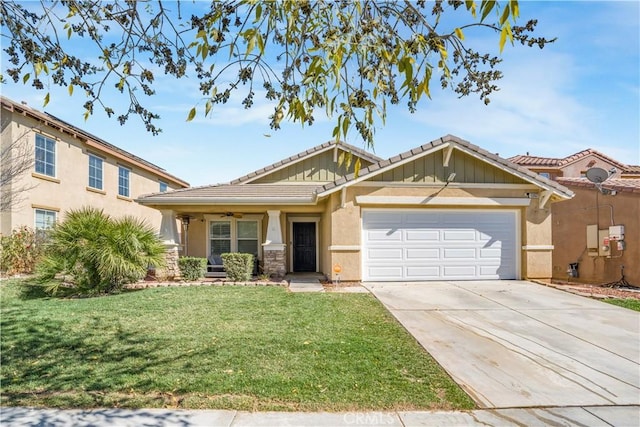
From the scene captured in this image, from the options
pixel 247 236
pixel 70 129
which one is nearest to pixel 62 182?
pixel 70 129

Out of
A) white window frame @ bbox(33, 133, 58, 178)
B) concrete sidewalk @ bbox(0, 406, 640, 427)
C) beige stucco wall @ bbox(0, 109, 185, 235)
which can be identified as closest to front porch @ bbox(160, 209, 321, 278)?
beige stucco wall @ bbox(0, 109, 185, 235)

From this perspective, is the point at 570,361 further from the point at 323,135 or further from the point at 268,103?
the point at 268,103

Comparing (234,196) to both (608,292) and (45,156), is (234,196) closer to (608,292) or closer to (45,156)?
(45,156)

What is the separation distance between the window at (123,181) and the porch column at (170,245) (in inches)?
317

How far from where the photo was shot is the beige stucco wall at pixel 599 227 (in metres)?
12.5

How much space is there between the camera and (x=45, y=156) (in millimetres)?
15516

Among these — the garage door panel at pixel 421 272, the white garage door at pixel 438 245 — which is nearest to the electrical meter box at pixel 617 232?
the white garage door at pixel 438 245

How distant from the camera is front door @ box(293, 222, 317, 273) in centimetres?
1659

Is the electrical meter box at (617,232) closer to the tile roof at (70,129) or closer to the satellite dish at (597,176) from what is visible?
the satellite dish at (597,176)

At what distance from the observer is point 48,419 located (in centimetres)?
387

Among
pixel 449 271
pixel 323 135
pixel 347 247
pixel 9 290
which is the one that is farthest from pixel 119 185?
pixel 323 135

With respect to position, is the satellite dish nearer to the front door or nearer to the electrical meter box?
the electrical meter box

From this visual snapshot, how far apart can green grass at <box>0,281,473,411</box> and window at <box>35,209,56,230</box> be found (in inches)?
292

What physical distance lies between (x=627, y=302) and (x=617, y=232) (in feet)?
13.6
